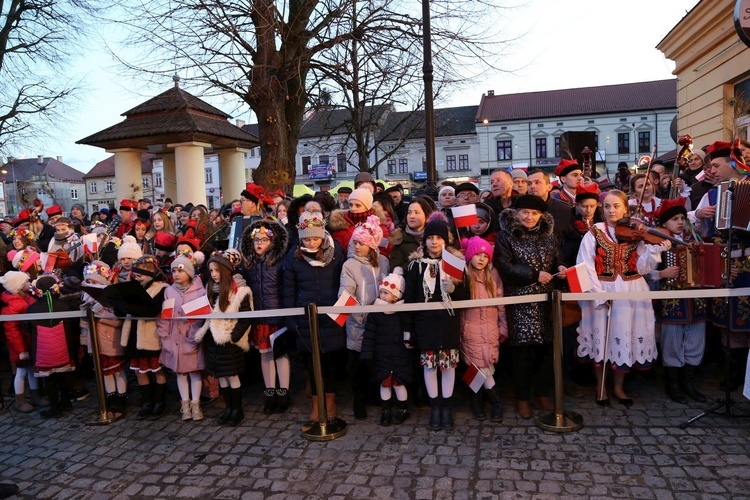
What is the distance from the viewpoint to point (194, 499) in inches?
151

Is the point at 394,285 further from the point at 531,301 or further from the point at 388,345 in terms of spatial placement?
the point at 531,301

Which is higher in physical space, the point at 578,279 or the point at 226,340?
the point at 578,279

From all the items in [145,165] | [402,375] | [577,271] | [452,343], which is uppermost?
[145,165]

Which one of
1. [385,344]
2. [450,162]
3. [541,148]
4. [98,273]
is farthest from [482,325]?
[450,162]

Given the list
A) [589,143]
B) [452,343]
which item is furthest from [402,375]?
[589,143]

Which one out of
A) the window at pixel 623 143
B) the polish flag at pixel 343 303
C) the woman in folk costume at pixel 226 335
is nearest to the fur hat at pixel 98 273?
the woman in folk costume at pixel 226 335

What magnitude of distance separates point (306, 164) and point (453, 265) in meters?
63.9

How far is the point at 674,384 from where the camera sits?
511 centimetres

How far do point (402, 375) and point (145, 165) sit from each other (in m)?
73.9

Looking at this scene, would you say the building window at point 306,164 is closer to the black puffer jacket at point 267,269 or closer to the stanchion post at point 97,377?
the black puffer jacket at point 267,269

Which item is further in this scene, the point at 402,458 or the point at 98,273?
the point at 98,273

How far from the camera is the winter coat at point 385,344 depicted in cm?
475

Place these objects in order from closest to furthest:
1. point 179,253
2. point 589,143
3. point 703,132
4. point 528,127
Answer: point 179,253 < point 589,143 < point 703,132 < point 528,127

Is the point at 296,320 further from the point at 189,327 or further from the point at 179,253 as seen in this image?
the point at 179,253
